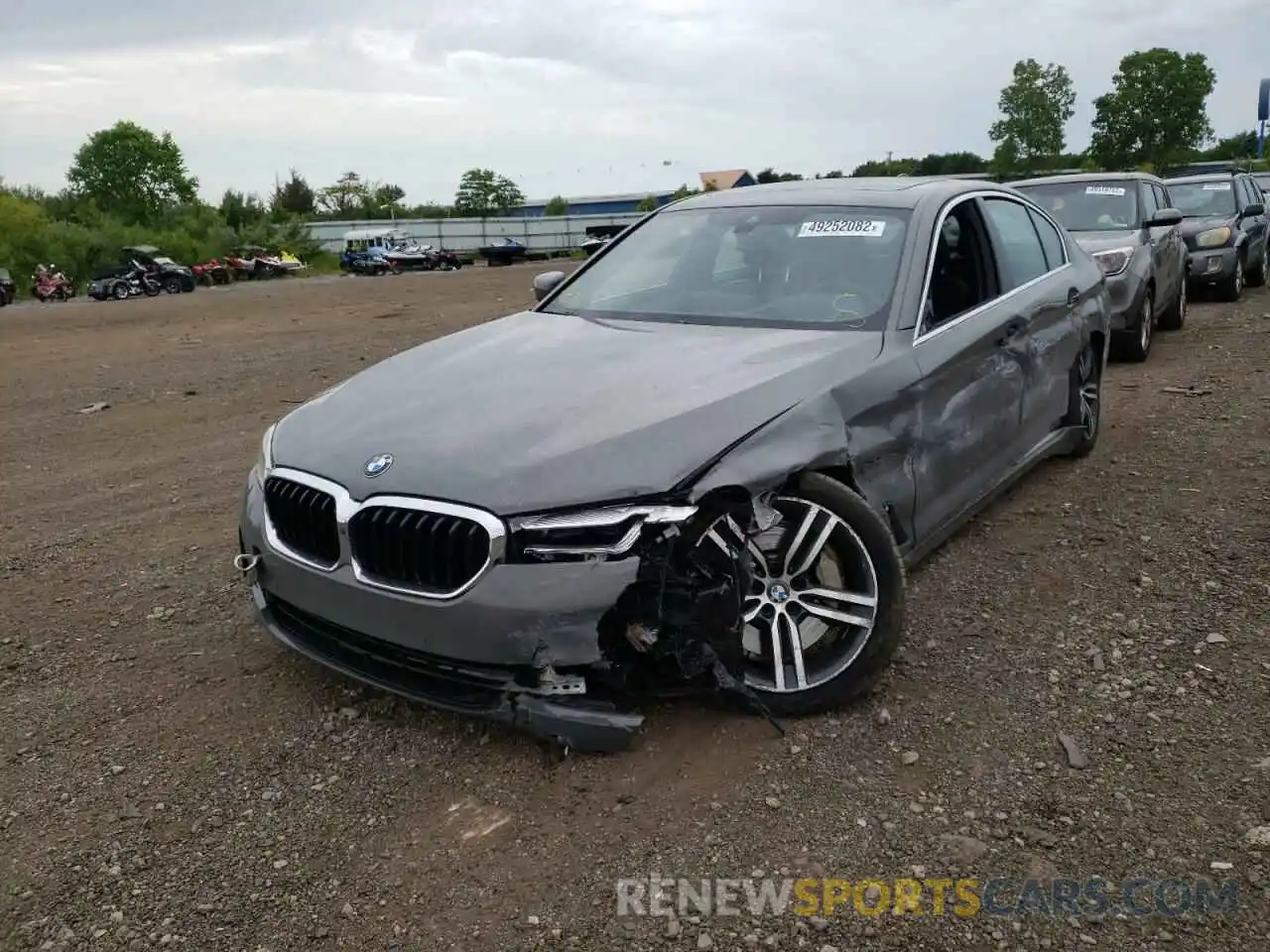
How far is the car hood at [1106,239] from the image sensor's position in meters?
8.39

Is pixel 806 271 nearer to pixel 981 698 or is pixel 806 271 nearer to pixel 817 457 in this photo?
pixel 817 457

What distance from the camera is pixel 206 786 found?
303 centimetres

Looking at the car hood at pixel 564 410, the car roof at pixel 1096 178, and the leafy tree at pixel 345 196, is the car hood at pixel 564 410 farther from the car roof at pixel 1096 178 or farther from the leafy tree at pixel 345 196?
the leafy tree at pixel 345 196

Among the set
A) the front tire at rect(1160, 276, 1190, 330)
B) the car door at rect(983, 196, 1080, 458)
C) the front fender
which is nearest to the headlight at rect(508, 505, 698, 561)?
the front fender

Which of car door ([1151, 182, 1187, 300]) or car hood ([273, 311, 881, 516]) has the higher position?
car door ([1151, 182, 1187, 300])

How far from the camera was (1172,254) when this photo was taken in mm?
9797

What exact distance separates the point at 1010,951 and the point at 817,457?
1439mm

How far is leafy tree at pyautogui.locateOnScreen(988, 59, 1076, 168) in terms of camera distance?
211 feet

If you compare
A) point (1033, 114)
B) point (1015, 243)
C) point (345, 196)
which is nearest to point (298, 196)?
point (345, 196)

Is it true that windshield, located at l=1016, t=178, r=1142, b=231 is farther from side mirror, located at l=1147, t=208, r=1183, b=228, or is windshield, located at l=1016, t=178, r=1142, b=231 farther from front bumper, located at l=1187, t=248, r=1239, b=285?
front bumper, located at l=1187, t=248, r=1239, b=285

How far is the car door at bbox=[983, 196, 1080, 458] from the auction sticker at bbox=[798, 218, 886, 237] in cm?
77

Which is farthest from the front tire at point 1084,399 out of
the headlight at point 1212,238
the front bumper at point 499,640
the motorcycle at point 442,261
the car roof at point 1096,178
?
the motorcycle at point 442,261

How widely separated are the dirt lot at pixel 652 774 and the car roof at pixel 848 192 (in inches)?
60.5

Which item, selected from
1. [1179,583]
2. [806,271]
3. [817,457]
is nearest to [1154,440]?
[1179,583]
